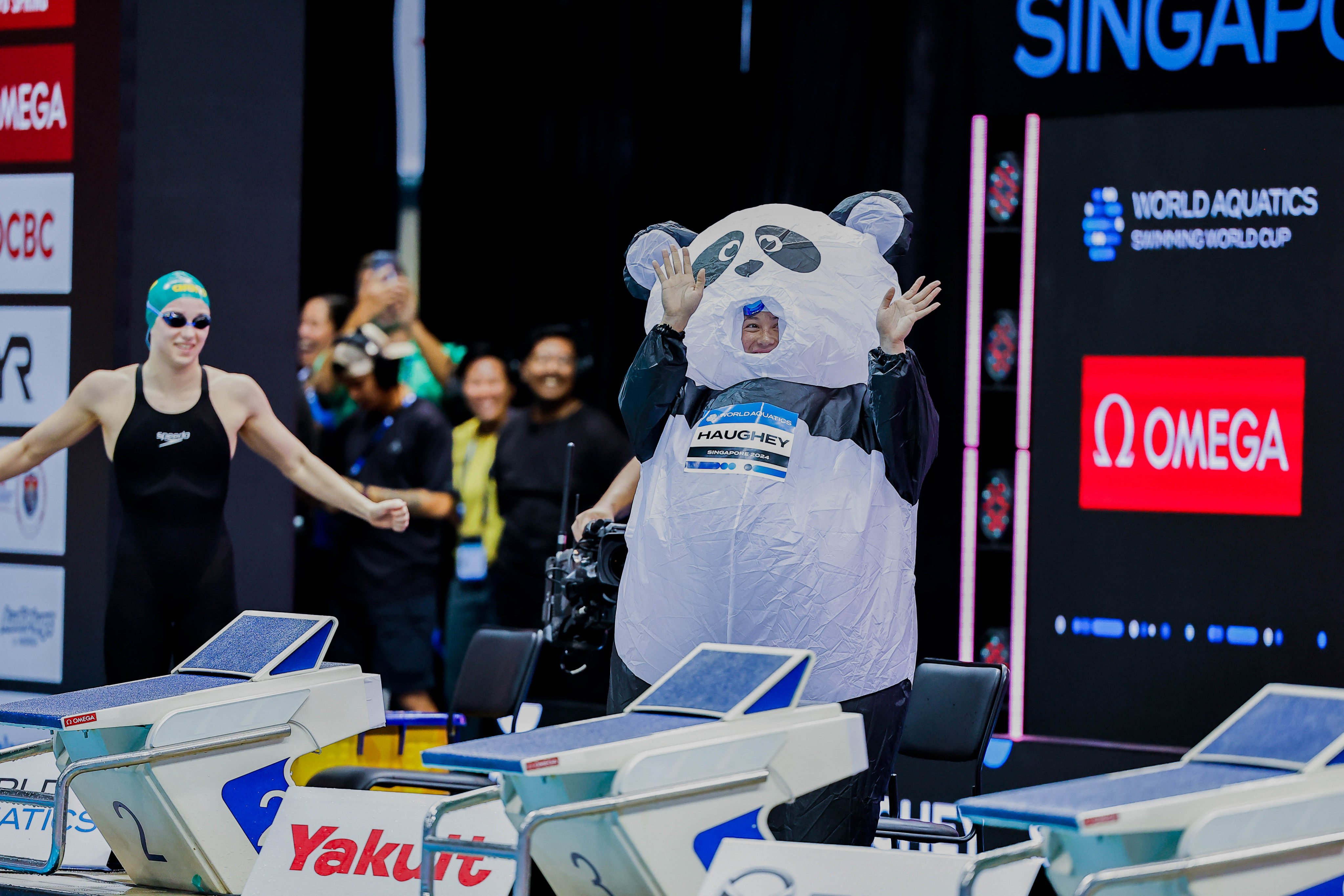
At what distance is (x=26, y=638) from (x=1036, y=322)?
410cm

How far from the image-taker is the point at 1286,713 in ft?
8.74

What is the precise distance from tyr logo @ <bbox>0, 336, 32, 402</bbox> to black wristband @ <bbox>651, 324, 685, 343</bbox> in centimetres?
348

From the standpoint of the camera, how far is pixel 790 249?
353cm

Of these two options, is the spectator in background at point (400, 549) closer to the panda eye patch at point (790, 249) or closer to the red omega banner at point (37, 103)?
the red omega banner at point (37, 103)

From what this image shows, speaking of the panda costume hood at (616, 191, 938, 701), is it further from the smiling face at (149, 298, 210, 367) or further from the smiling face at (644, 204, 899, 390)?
the smiling face at (149, 298, 210, 367)

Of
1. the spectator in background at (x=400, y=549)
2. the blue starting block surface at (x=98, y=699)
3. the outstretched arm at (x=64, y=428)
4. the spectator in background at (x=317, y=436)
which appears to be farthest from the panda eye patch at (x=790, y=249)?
the spectator in background at (x=317, y=436)

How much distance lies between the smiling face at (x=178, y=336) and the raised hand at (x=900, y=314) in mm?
2393

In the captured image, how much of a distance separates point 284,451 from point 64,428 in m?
0.69

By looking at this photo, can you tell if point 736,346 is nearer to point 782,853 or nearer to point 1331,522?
point 782,853

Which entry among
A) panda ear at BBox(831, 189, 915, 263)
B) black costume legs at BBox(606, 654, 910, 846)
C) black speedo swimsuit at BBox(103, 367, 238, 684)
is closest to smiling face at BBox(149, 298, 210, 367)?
black speedo swimsuit at BBox(103, 367, 238, 684)

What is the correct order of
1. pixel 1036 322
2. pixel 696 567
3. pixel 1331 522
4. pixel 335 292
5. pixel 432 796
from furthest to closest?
pixel 335 292
pixel 1036 322
pixel 1331 522
pixel 696 567
pixel 432 796

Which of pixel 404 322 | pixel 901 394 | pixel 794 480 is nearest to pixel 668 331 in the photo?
pixel 794 480

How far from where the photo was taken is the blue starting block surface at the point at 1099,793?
2.27m

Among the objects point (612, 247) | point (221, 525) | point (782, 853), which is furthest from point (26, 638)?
point (782, 853)
